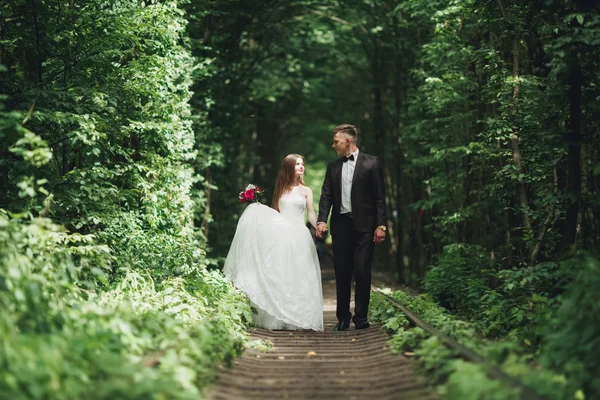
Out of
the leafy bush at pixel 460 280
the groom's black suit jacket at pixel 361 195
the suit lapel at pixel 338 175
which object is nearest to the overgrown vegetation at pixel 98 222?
the groom's black suit jacket at pixel 361 195

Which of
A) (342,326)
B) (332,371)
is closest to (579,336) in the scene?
(332,371)

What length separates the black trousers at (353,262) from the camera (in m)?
10.2

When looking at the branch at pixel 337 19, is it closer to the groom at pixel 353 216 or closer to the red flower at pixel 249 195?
the red flower at pixel 249 195

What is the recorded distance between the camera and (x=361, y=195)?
10.3m

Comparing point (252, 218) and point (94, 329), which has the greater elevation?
point (252, 218)

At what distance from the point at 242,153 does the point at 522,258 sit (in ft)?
67.7

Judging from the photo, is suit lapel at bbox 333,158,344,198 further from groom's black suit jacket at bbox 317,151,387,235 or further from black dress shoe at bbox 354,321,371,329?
→ black dress shoe at bbox 354,321,371,329

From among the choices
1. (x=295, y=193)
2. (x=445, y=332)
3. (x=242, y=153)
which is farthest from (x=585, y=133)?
(x=242, y=153)

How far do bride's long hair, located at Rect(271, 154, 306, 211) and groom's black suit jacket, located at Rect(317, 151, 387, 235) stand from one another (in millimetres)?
976

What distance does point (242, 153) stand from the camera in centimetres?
3075

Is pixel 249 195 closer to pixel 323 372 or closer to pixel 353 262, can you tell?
pixel 353 262

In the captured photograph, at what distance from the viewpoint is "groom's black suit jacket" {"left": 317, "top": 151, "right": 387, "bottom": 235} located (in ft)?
33.7

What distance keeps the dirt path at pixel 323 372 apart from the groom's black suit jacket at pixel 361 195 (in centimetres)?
154

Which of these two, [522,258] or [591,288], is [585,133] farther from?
[591,288]
